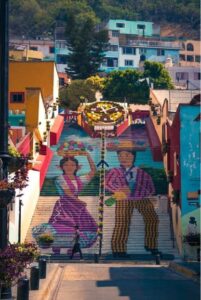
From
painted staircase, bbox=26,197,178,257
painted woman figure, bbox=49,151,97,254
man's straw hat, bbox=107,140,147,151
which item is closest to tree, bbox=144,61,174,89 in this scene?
man's straw hat, bbox=107,140,147,151

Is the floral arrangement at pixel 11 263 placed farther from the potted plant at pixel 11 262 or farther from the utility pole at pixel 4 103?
the utility pole at pixel 4 103

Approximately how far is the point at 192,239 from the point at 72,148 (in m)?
13.1

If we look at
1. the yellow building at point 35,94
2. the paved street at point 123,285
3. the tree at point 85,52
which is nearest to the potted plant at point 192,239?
the paved street at point 123,285

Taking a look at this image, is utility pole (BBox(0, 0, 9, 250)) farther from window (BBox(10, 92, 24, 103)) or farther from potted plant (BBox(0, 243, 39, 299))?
window (BBox(10, 92, 24, 103))

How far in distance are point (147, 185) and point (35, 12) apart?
105671mm

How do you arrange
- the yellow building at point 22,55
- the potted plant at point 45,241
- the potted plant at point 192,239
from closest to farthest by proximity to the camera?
the potted plant at point 192,239, the potted plant at point 45,241, the yellow building at point 22,55

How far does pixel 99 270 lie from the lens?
71.3ft

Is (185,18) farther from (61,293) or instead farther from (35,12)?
(61,293)

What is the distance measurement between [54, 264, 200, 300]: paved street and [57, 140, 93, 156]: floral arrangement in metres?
17.4

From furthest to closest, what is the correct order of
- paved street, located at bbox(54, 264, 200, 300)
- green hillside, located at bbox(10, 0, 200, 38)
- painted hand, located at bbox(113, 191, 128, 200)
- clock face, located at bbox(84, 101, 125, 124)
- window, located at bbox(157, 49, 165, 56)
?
1. green hillside, located at bbox(10, 0, 200, 38)
2. window, located at bbox(157, 49, 165, 56)
3. clock face, located at bbox(84, 101, 125, 124)
4. painted hand, located at bbox(113, 191, 128, 200)
5. paved street, located at bbox(54, 264, 200, 300)

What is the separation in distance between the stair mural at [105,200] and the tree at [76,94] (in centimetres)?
2198

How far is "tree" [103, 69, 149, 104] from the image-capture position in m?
70.4

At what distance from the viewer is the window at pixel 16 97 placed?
4775 centimetres

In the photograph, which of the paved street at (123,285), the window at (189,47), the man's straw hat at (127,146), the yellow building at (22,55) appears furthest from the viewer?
the window at (189,47)
